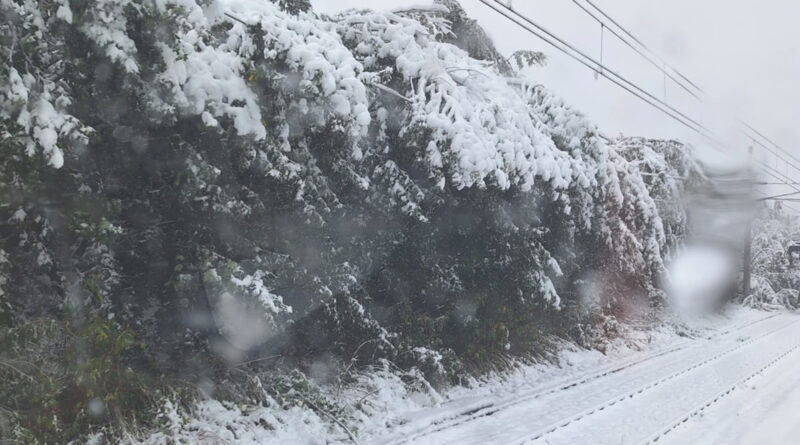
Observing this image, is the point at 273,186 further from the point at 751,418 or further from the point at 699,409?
the point at 751,418

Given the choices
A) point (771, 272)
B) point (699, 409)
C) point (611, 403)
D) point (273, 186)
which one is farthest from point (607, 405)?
point (771, 272)

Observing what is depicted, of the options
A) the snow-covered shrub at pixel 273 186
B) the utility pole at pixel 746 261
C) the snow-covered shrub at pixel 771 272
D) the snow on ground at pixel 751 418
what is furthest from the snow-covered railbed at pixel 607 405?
the snow-covered shrub at pixel 771 272

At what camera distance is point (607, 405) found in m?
9.73

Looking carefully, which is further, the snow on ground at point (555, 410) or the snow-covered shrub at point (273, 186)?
the snow on ground at point (555, 410)

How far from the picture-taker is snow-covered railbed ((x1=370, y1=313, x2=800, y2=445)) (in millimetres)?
7887

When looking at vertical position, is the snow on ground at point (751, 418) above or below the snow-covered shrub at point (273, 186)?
below

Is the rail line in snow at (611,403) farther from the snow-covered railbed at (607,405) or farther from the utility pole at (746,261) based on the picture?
the utility pole at (746,261)

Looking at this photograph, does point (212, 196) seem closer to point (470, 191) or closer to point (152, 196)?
point (152, 196)

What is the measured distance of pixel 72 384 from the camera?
569cm

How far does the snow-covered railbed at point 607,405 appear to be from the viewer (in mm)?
7887

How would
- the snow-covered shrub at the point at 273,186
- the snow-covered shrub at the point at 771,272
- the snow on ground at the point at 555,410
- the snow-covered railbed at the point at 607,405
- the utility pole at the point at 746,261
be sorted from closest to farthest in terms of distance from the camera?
the snow-covered shrub at the point at 273,186 < the snow on ground at the point at 555,410 < the snow-covered railbed at the point at 607,405 < the utility pole at the point at 746,261 < the snow-covered shrub at the point at 771,272

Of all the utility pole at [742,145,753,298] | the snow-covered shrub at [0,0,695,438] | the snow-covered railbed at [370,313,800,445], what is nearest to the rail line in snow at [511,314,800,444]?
the snow-covered railbed at [370,313,800,445]

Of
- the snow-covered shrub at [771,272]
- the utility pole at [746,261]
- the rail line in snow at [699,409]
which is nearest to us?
the rail line in snow at [699,409]

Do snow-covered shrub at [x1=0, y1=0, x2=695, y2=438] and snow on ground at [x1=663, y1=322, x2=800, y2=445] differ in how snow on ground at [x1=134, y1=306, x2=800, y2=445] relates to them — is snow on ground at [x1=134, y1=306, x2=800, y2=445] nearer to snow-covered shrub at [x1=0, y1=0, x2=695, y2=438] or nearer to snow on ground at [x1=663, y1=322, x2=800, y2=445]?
snow on ground at [x1=663, y1=322, x2=800, y2=445]
